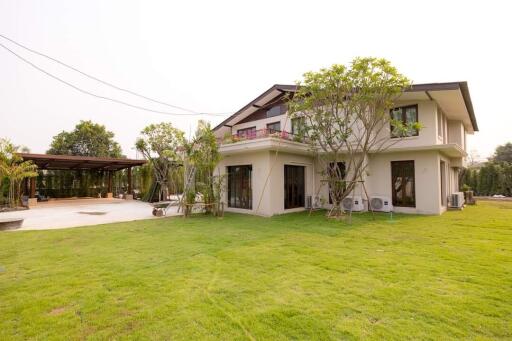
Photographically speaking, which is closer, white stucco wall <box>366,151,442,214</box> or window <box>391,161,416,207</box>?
white stucco wall <box>366,151,442,214</box>

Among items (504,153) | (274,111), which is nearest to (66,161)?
(274,111)

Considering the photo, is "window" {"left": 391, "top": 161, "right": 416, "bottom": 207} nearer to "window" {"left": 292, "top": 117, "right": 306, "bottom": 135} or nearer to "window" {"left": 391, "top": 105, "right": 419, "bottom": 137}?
"window" {"left": 391, "top": 105, "right": 419, "bottom": 137}

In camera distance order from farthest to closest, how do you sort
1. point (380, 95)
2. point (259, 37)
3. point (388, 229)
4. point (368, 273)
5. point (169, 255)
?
1. point (259, 37)
2. point (380, 95)
3. point (388, 229)
4. point (169, 255)
5. point (368, 273)

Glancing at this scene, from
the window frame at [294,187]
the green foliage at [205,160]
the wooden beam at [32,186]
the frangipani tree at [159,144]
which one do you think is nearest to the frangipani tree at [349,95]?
the window frame at [294,187]

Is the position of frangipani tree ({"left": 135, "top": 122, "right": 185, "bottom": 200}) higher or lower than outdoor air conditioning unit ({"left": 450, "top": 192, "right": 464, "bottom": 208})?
higher

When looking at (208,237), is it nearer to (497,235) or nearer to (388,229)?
(388,229)

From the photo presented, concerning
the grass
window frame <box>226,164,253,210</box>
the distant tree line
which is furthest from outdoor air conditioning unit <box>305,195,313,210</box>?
the distant tree line

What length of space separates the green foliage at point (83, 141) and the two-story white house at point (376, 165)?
2302 centimetres

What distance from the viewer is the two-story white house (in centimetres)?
1078

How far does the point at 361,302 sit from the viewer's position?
3.28 metres

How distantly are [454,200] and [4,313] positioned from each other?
1596cm

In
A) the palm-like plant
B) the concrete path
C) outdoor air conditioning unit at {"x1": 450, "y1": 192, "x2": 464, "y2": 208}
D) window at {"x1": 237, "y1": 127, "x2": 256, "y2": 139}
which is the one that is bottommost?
the concrete path

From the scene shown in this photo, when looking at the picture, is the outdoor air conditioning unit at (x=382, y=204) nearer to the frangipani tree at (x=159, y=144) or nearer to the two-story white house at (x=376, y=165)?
the two-story white house at (x=376, y=165)

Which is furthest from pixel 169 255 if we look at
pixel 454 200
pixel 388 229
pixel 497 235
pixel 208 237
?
pixel 454 200
